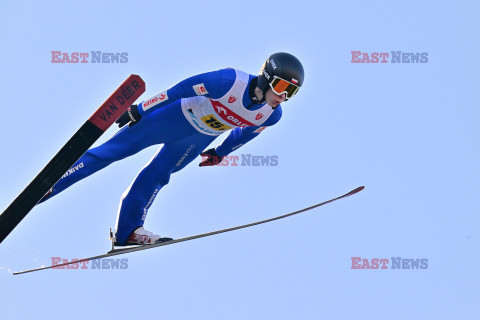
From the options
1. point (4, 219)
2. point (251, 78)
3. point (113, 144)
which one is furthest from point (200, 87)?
point (4, 219)

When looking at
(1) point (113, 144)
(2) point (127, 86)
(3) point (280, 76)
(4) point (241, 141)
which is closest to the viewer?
(2) point (127, 86)

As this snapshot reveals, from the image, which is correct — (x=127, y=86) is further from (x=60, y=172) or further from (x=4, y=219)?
(x=4, y=219)

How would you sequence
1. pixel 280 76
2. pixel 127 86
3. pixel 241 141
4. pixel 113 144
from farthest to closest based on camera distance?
pixel 241 141 < pixel 113 144 < pixel 280 76 < pixel 127 86

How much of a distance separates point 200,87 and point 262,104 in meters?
0.75

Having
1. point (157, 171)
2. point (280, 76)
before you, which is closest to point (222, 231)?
point (157, 171)

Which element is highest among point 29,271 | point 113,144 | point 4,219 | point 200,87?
point 200,87

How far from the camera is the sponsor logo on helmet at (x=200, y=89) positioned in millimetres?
8566

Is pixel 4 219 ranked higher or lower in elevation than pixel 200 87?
lower

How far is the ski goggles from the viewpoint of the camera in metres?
8.46

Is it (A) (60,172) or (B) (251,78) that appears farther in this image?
(B) (251,78)

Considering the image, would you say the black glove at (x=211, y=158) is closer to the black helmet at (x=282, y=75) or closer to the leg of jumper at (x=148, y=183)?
the leg of jumper at (x=148, y=183)

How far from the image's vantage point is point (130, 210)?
364 inches

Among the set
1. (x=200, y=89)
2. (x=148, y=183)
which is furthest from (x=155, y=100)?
(x=148, y=183)

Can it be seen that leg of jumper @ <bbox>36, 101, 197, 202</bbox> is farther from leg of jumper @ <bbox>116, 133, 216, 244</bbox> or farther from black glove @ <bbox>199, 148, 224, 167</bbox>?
black glove @ <bbox>199, 148, 224, 167</bbox>
